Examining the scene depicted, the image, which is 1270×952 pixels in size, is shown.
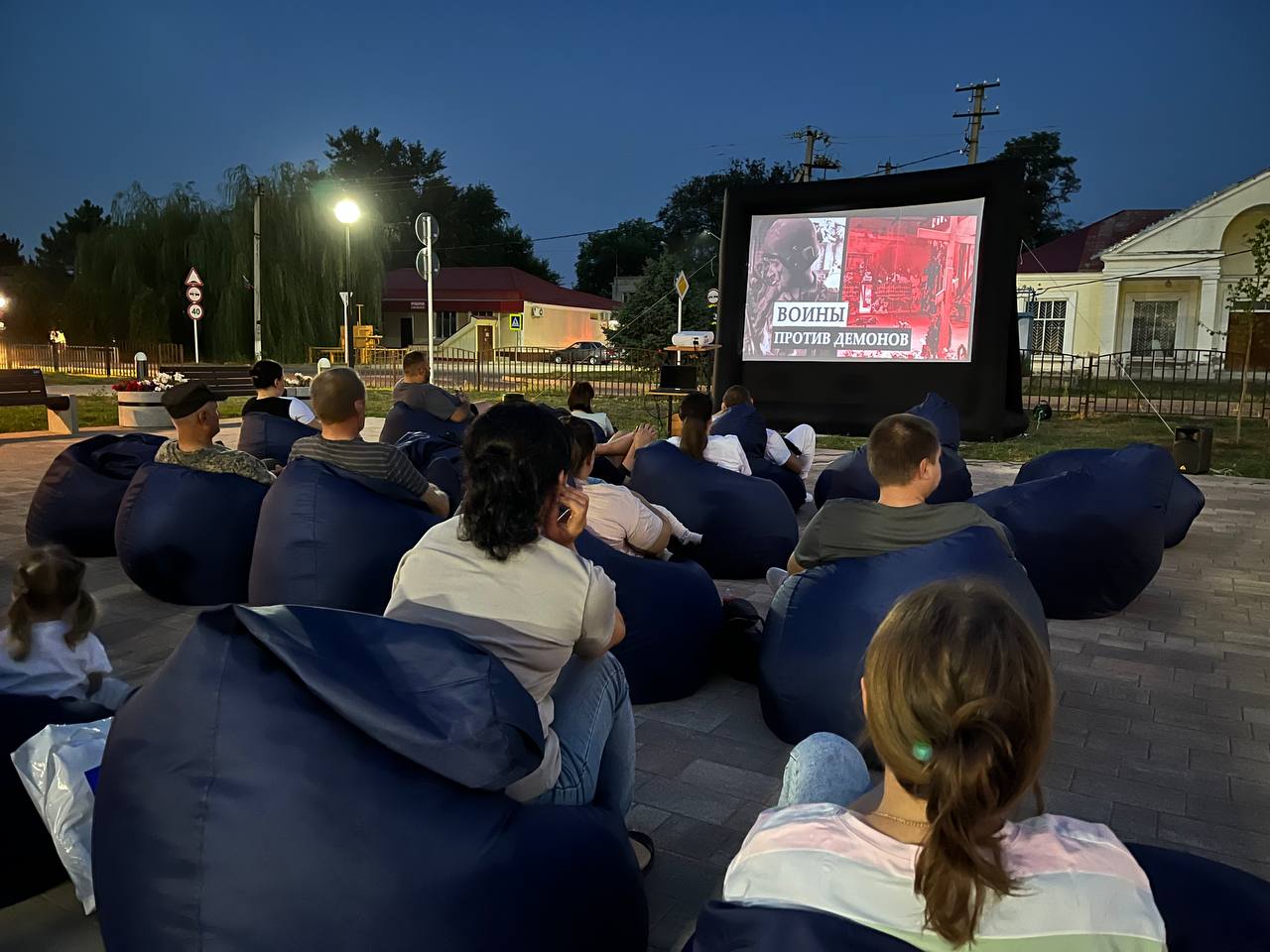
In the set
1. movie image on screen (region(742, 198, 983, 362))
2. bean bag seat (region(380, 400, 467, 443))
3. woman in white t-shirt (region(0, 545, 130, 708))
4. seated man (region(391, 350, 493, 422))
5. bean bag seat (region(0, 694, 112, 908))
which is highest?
movie image on screen (region(742, 198, 983, 362))

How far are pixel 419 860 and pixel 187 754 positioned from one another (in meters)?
0.43

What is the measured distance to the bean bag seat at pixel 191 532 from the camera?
4758mm

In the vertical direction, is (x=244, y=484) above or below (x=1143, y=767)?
above

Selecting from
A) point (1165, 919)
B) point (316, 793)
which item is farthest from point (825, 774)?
point (316, 793)

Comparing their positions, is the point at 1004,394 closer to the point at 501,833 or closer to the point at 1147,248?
the point at 501,833

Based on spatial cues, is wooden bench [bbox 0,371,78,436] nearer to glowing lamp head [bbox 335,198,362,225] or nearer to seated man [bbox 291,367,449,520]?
glowing lamp head [bbox 335,198,362,225]

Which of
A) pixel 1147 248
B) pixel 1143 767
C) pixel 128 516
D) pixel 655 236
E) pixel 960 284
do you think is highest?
pixel 655 236

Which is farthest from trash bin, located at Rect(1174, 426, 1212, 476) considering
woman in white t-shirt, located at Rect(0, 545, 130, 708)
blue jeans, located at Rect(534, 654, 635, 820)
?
woman in white t-shirt, located at Rect(0, 545, 130, 708)

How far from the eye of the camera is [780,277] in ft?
41.5

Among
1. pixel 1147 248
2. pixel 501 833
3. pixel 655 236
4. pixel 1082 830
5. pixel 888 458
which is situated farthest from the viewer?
pixel 655 236

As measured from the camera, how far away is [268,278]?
87.4 ft

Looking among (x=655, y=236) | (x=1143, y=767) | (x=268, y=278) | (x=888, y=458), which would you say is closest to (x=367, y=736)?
(x=888, y=458)

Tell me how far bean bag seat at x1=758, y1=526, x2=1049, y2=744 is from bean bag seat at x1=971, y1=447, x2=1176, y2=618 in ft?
6.21

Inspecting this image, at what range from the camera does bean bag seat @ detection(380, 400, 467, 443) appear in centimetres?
812
